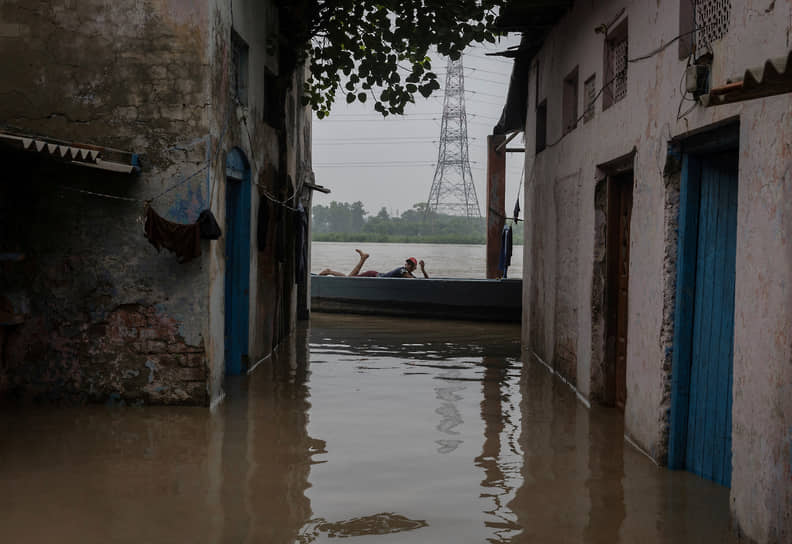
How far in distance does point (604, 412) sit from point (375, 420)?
2.43m

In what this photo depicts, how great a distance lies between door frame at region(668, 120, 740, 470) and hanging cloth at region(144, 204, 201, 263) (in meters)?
4.31

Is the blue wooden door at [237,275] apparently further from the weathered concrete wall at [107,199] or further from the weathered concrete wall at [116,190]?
the weathered concrete wall at [107,199]

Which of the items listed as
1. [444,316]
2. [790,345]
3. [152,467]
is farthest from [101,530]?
[444,316]

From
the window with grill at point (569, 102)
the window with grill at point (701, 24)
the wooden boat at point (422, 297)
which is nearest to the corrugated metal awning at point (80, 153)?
the window with grill at point (701, 24)

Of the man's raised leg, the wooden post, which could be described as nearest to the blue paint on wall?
the wooden post

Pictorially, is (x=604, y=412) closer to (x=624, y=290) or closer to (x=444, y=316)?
(x=624, y=290)

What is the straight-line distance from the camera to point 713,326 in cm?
588

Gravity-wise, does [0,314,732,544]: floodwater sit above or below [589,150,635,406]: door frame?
below

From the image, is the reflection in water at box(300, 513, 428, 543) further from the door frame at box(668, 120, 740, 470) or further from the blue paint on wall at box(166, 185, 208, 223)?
the blue paint on wall at box(166, 185, 208, 223)

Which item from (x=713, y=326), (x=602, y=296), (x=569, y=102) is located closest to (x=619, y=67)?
(x=602, y=296)

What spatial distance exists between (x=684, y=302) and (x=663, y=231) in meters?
0.58

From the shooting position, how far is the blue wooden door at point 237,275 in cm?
1019

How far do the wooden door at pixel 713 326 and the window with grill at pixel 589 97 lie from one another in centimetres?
337

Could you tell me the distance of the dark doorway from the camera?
856 centimetres
